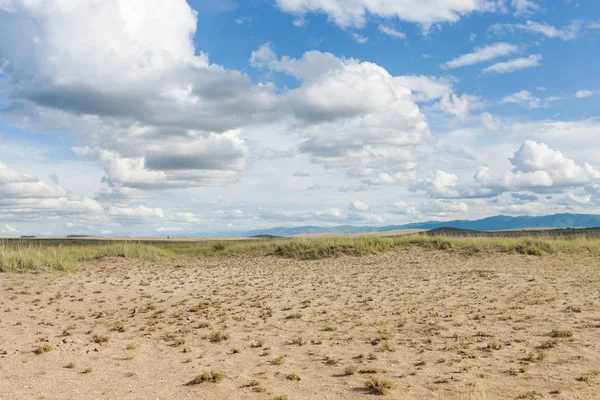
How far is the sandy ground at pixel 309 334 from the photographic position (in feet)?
28.4

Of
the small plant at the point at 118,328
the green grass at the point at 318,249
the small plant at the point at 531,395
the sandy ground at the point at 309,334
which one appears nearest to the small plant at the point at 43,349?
the sandy ground at the point at 309,334

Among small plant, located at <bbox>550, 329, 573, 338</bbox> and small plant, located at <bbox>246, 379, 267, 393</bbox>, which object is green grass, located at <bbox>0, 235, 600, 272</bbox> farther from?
small plant, located at <bbox>246, 379, 267, 393</bbox>

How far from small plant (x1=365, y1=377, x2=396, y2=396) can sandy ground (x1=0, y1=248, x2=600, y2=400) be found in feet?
0.45

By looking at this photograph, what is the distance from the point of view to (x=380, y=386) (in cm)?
830

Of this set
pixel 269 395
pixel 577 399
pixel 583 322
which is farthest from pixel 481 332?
pixel 269 395

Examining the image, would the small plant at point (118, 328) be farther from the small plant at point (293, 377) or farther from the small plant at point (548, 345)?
the small plant at point (548, 345)

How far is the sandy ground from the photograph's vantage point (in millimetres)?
8664

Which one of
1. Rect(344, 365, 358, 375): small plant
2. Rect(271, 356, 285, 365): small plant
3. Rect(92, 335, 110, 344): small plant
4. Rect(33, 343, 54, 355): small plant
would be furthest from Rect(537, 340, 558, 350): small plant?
Rect(33, 343, 54, 355): small plant

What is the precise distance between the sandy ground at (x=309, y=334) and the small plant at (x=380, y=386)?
14 cm

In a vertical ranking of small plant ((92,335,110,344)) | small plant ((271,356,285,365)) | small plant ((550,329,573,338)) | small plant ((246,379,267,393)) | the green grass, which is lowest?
small plant ((271,356,285,365))

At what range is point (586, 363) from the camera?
9164 millimetres

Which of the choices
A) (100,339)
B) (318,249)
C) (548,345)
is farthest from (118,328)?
(318,249)

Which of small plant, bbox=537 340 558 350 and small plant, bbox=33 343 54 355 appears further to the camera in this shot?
small plant, bbox=33 343 54 355

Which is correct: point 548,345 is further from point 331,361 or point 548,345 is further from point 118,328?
point 118,328
